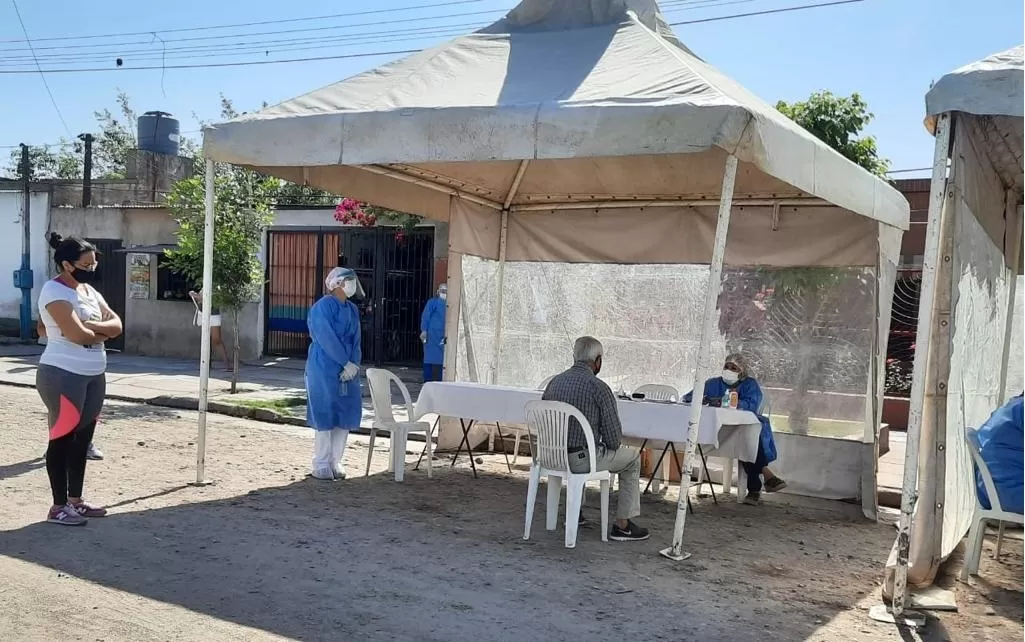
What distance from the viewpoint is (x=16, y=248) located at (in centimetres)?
2238

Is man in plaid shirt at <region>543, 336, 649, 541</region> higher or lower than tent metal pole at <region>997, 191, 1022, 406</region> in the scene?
lower

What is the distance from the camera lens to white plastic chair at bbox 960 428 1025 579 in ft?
17.4

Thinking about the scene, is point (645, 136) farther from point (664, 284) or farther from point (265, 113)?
point (664, 284)

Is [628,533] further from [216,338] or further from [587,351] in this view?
[216,338]

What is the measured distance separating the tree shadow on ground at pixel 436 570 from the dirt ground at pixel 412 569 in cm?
2

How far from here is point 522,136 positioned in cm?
561

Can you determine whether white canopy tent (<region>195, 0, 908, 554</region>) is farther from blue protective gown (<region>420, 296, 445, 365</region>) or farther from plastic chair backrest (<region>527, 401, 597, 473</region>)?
blue protective gown (<region>420, 296, 445, 365</region>)

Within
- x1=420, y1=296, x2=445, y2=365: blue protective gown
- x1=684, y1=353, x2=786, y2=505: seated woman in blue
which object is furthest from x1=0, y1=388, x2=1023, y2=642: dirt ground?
x1=420, y1=296, x2=445, y2=365: blue protective gown

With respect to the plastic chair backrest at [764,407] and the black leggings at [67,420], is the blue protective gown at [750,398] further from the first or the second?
the black leggings at [67,420]

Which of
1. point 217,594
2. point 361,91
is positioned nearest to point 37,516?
point 217,594

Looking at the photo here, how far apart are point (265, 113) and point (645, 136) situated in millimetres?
2745

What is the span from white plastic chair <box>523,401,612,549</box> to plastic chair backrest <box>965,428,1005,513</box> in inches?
83.3

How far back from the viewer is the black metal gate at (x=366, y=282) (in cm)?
1770

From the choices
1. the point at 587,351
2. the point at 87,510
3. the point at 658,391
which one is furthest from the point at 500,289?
the point at 87,510
